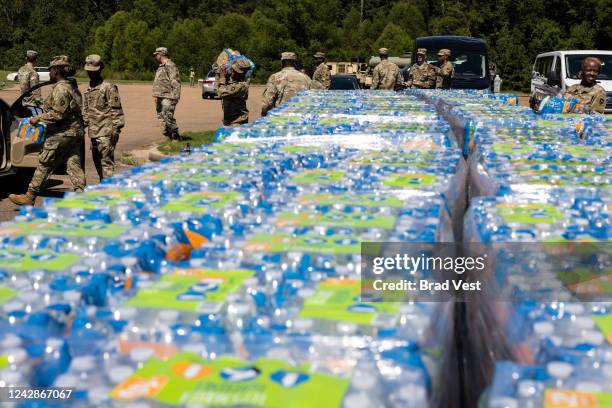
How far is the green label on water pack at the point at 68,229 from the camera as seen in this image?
2.76 metres

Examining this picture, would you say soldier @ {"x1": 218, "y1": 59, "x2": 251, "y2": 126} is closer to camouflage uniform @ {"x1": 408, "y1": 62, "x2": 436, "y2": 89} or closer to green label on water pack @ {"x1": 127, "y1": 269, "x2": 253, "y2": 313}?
camouflage uniform @ {"x1": 408, "y1": 62, "x2": 436, "y2": 89}

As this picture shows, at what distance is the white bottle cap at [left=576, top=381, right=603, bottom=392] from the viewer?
5.50ft

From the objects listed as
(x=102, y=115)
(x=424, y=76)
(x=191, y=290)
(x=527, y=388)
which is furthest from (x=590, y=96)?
(x=527, y=388)

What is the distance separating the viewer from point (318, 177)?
386 centimetres

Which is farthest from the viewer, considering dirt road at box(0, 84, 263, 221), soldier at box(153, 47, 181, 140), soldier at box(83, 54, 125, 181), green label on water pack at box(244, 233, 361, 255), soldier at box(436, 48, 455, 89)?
soldier at box(436, 48, 455, 89)

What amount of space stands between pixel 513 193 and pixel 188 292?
190cm

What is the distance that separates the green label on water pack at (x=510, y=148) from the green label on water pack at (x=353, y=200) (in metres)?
1.58

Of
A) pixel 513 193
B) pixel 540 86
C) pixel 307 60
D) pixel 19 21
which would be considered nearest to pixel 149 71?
pixel 307 60

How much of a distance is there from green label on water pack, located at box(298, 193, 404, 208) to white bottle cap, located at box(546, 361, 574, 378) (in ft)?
4.71

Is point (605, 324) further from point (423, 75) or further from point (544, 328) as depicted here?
point (423, 75)

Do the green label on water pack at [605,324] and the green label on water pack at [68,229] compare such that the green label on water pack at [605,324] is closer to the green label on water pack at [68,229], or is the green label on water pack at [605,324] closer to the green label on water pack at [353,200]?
the green label on water pack at [353,200]

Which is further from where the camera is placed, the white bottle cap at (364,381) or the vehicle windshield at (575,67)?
the vehicle windshield at (575,67)

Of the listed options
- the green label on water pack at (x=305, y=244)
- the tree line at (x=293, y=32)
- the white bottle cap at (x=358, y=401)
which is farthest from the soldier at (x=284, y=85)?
the tree line at (x=293, y=32)

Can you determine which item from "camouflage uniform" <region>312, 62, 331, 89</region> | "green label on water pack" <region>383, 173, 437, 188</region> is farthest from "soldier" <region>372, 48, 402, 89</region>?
"green label on water pack" <region>383, 173, 437, 188</region>
